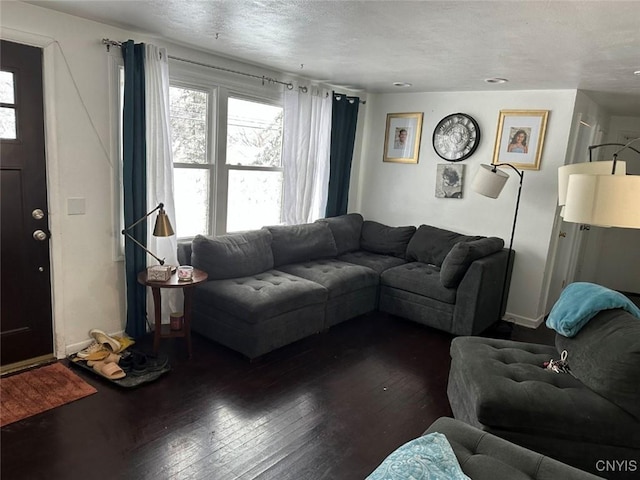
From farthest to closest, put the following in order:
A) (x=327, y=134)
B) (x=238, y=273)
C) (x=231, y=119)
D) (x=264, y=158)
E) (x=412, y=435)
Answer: (x=327, y=134) < (x=264, y=158) < (x=231, y=119) < (x=238, y=273) < (x=412, y=435)

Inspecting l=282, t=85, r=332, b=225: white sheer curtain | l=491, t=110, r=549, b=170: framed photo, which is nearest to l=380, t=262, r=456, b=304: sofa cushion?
l=282, t=85, r=332, b=225: white sheer curtain

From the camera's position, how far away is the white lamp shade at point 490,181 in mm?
3973

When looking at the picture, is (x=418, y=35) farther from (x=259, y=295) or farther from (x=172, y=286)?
(x=172, y=286)

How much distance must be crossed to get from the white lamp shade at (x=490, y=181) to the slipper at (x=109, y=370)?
3.35 meters

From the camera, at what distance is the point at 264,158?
436 cm

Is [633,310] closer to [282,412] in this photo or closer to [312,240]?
[282,412]

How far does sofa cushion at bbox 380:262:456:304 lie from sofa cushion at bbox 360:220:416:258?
359mm

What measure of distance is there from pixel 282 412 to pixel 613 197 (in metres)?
2.08

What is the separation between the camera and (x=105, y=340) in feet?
10.3

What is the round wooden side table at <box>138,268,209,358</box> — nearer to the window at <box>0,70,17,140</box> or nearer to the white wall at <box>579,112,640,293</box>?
the window at <box>0,70,17,140</box>

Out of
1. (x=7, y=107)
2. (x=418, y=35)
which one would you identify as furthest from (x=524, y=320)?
(x=7, y=107)

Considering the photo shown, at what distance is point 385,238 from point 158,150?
2.66 meters

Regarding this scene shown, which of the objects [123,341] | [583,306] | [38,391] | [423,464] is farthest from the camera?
[123,341]

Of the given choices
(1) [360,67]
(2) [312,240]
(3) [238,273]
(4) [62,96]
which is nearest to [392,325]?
(2) [312,240]
